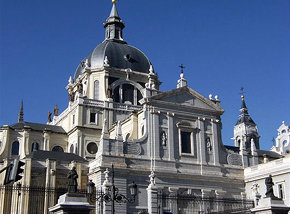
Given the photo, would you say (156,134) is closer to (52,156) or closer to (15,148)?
(52,156)

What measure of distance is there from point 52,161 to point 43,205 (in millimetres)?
4307

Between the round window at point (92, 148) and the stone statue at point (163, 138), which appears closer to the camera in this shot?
the stone statue at point (163, 138)

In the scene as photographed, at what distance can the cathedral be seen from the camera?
40.6m

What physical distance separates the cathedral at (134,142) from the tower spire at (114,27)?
713cm

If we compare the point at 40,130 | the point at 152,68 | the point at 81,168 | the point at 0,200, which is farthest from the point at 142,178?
the point at 152,68

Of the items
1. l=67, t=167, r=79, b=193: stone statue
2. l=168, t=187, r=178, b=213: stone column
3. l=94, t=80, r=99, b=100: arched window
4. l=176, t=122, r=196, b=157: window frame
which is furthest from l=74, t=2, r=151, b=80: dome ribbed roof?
l=67, t=167, r=79, b=193: stone statue

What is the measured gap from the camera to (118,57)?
198 ft

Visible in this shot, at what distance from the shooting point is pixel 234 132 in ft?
301

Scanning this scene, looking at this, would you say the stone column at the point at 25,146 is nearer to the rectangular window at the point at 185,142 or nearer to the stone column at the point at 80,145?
the stone column at the point at 80,145

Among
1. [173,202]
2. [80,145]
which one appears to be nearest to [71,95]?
[80,145]

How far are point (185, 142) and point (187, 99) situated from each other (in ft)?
14.8

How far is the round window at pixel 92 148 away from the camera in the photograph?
52031mm

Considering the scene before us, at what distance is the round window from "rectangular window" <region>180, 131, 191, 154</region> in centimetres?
1225

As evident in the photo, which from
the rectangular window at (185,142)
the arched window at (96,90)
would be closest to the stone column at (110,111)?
the arched window at (96,90)
